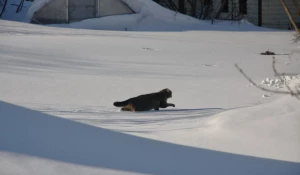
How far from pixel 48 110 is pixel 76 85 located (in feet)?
9.86

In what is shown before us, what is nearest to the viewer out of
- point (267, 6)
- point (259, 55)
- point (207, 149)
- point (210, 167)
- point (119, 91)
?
point (210, 167)

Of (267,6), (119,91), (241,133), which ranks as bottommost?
(267,6)

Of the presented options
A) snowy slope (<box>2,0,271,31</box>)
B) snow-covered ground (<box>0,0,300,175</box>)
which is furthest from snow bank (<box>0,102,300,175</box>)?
snowy slope (<box>2,0,271,31</box>)

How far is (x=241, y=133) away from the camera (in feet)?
20.6

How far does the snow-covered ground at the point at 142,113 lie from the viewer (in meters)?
5.21

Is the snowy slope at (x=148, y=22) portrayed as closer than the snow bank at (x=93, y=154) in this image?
No

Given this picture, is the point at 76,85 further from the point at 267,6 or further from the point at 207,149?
the point at 267,6

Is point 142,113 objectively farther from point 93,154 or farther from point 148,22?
point 148,22

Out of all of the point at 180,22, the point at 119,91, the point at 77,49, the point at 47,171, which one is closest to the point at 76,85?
the point at 119,91

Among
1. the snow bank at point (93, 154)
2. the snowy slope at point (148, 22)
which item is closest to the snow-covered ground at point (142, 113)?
the snow bank at point (93, 154)

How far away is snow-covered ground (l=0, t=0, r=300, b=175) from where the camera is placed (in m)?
5.21

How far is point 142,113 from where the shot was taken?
356 inches

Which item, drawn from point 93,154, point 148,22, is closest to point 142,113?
point 93,154

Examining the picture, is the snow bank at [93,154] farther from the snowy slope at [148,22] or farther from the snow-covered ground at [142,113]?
the snowy slope at [148,22]
